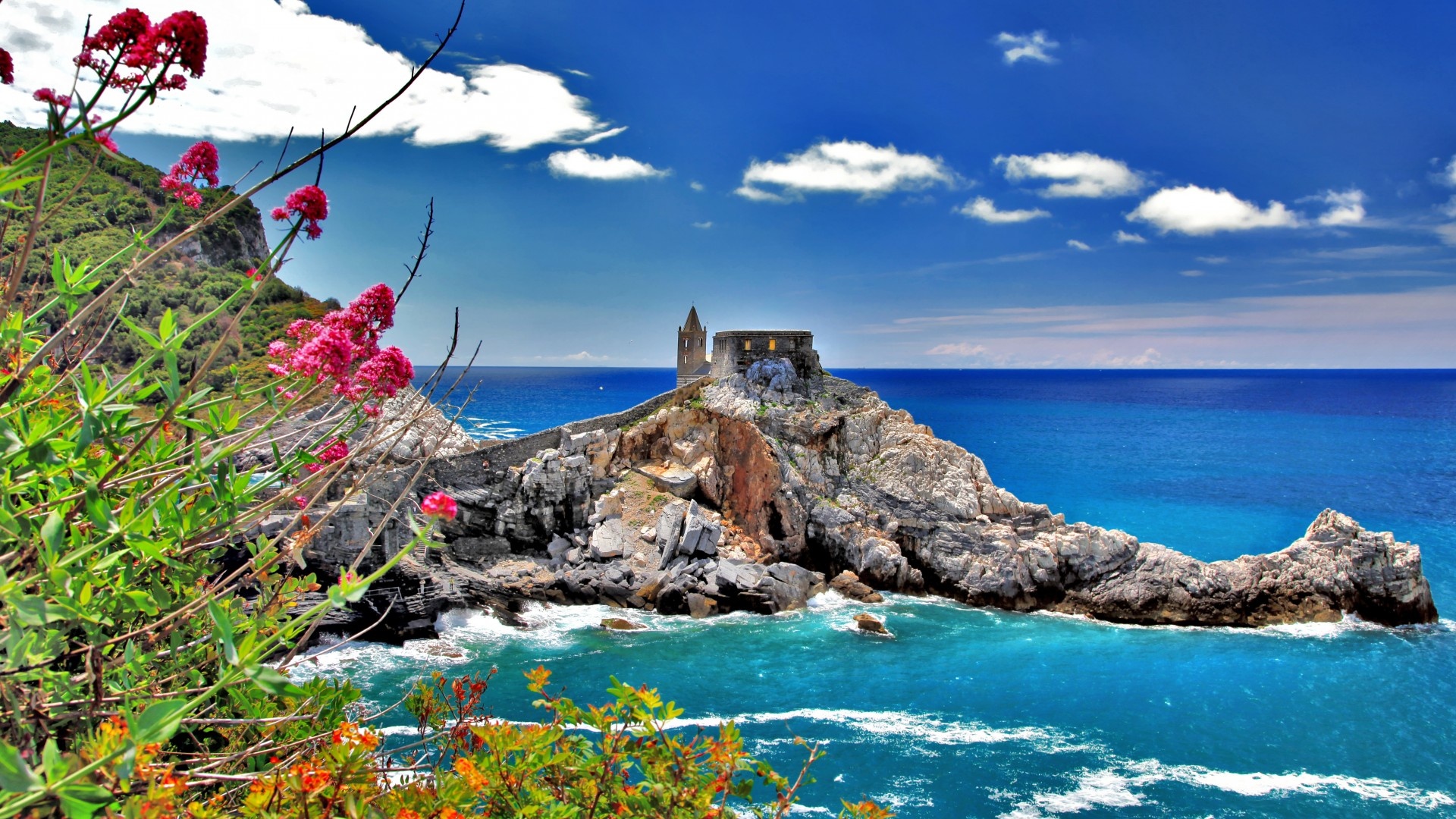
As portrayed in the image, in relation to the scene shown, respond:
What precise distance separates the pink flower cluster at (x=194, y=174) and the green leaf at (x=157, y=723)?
2580mm

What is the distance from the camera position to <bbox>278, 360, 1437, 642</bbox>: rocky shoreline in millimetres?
24156

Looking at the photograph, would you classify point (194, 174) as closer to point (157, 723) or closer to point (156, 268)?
point (157, 723)

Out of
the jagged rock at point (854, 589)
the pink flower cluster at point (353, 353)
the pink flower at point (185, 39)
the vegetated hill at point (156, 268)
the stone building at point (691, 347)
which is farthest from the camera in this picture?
the stone building at point (691, 347)

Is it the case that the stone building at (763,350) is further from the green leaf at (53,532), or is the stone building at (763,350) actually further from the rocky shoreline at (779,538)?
the green leaf at (53,532)

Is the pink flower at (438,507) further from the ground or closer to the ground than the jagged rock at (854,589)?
further from the ground

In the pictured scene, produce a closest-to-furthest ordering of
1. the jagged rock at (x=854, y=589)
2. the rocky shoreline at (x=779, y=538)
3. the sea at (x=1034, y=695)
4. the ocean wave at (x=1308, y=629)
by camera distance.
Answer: the sea at (x=1034, y=695), the ocean wave at (x=1308, y=629), the rocky shoreline at (x=779, y=538), the jagged rock at (x=854, y=589)

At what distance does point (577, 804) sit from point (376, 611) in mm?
20034

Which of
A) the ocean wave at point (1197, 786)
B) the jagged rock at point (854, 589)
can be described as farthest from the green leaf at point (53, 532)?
the jagged rock at point (854, 589)

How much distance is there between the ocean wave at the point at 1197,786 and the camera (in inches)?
573

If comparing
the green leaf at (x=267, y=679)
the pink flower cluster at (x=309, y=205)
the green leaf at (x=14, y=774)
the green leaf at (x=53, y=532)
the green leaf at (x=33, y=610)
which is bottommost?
the green leaf at (x=14, y=774)

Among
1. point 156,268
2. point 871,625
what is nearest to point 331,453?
point 871,625

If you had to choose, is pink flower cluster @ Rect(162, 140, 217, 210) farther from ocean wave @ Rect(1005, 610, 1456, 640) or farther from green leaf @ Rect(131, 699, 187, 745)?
ocean wave @ Rect(1005, 610, 1456, 640)

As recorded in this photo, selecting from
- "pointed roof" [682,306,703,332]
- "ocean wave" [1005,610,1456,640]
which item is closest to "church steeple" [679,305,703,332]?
"pointed roof" [682,306,703,332]

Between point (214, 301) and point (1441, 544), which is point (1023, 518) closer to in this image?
point (1441, 544)
